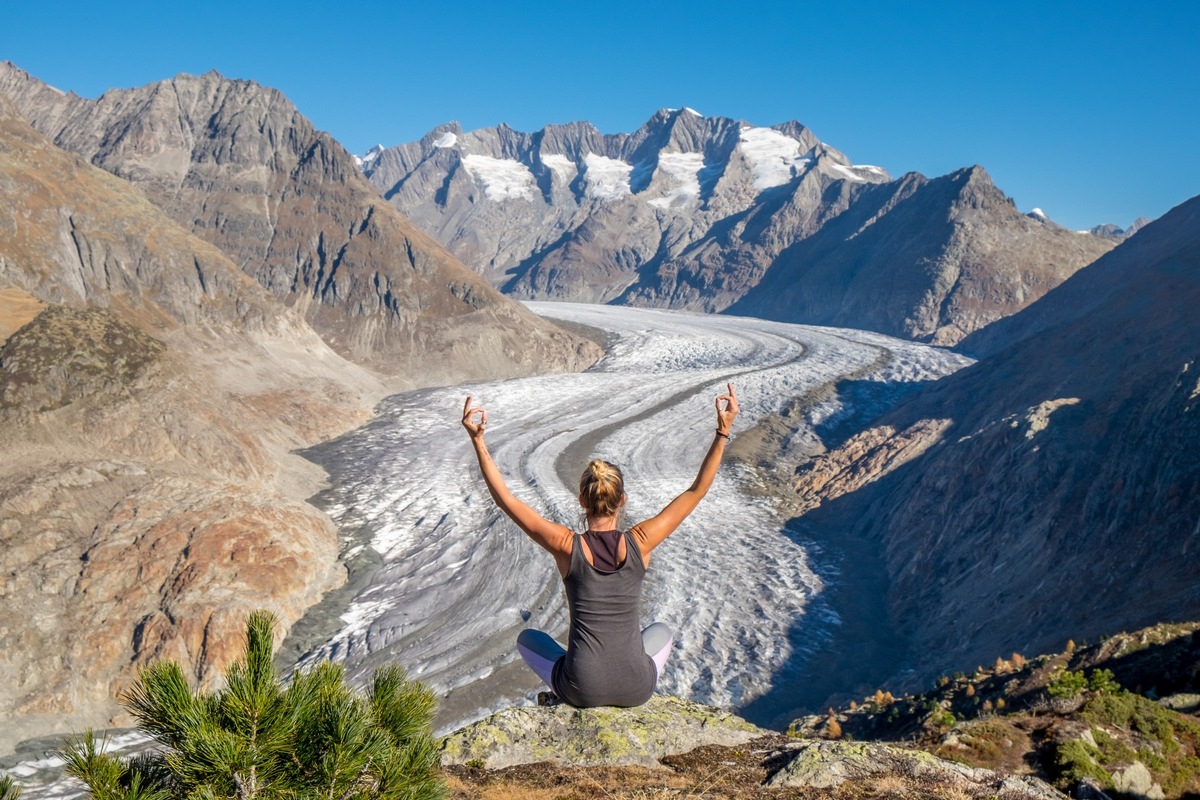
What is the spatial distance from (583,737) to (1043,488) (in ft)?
89.7

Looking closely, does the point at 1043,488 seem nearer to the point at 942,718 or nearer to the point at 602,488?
the point at 942,718

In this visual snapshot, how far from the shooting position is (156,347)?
37344mm

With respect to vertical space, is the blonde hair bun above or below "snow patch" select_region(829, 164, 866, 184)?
below

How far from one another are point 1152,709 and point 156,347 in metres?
40.6

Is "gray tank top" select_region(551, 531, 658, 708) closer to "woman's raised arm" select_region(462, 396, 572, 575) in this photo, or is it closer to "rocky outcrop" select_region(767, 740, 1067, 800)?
"woman's raised arm" select_region(462, 396, 572, 575)

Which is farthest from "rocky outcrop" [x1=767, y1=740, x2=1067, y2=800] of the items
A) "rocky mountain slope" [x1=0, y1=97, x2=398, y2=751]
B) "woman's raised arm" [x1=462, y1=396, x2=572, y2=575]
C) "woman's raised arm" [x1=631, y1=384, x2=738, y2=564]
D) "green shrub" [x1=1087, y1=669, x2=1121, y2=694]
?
"rocky mountain slope" [x1=0, y1=97, x2=398, y2=751]

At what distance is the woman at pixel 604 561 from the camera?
16.1 feet

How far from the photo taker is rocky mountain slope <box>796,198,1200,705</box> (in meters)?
21.6

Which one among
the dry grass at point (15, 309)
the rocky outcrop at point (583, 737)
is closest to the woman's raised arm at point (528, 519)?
the rocky outcrop at point (583, 737)

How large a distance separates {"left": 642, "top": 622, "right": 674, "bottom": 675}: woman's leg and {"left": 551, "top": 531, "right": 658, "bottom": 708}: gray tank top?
0.15 m

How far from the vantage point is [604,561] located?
5.08 metres

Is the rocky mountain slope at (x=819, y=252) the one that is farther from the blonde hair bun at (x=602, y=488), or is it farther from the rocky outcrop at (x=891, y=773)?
the blonde hair bun at (x=602, y=488)

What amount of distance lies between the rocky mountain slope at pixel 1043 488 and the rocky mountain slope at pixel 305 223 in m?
39.8

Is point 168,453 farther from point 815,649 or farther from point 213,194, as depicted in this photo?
point 213,194
